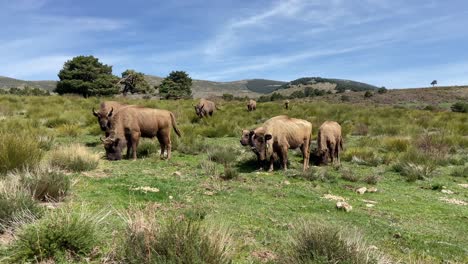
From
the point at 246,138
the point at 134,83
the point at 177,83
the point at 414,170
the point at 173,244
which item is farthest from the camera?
the point at 177,83

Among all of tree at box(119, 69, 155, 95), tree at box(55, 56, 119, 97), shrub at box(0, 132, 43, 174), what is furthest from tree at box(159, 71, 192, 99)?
shrub at box(0, 132, 43, 174)

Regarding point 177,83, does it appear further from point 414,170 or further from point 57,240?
point 57,240

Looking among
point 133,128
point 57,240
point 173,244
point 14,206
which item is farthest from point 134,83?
point 173,244

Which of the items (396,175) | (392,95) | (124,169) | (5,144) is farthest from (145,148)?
(392,95)

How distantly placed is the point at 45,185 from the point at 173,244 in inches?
143

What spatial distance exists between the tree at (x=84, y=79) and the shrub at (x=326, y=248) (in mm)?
54614

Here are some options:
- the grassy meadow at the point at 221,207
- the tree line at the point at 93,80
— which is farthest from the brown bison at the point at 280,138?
the tree line at the point at 93,80

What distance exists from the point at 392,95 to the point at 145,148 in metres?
56.3

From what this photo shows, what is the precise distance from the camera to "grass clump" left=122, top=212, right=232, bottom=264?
421cm

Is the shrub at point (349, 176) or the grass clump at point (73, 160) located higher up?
the grass clump at point (73, 160)

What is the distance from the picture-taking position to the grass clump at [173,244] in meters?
4.21

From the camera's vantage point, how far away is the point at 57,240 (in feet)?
15.3

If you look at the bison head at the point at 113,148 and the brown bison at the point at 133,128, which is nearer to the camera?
the bison head at the point at 113,148

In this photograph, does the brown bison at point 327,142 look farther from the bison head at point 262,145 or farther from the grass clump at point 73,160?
the grass clump at point 73,160
